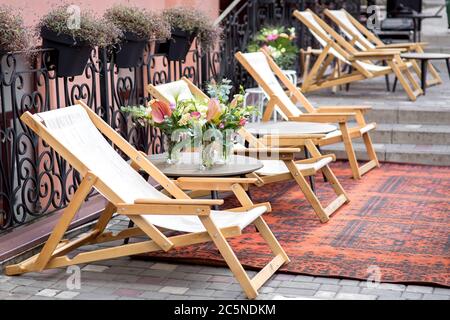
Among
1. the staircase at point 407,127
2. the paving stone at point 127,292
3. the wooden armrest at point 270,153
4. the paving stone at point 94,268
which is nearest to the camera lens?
the paving stone at point 127,292

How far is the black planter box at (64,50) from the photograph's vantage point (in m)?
5.92

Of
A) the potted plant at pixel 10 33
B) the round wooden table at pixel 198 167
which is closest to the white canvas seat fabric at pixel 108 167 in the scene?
the round wooden table at pixel 198 167

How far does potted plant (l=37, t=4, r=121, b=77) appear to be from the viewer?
19.3ft

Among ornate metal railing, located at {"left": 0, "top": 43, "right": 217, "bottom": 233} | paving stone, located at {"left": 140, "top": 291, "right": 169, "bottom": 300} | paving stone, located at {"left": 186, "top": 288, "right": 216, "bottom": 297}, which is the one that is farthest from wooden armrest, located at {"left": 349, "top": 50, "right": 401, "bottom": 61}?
paving stone, located at {"left": 140, "top": 291, "right": 169, "bottom": 300}

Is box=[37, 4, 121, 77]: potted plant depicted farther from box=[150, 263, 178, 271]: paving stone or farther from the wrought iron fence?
box=[150, 263, 178, 271]: paving stone

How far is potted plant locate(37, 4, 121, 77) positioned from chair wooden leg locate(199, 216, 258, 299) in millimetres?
1789

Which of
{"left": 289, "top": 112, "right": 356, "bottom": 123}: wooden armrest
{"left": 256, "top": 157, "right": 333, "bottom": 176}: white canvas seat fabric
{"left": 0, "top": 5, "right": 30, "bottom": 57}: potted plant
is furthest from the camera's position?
{"left": 289, "top": 112, "right": 356, "bottom": 123}: wooden armrest

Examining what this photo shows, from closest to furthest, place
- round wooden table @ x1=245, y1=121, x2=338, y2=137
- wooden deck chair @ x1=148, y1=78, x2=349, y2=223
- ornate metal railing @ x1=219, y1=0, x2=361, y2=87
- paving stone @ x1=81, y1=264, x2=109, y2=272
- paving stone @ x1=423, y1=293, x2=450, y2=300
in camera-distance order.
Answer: paving stone @ x1=423, y1=293, x2=450, y2=300 < paving stone @ x1=81, y1=264, x2=109, y2=272 < wooden deck chair @ x1=148, y1=78, x2=349, y2=223 < round wooden table @ x1=245, y1=121, x2=338, y2=137 < ornate metal railing @ x1=219, y1=0, x2=361, y2=87

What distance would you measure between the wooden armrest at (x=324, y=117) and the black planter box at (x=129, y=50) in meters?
1.57

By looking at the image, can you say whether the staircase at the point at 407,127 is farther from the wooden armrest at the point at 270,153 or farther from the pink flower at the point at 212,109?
the pink flower at the point at 212,109

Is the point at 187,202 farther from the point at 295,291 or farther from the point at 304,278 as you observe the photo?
the point at 304,278
